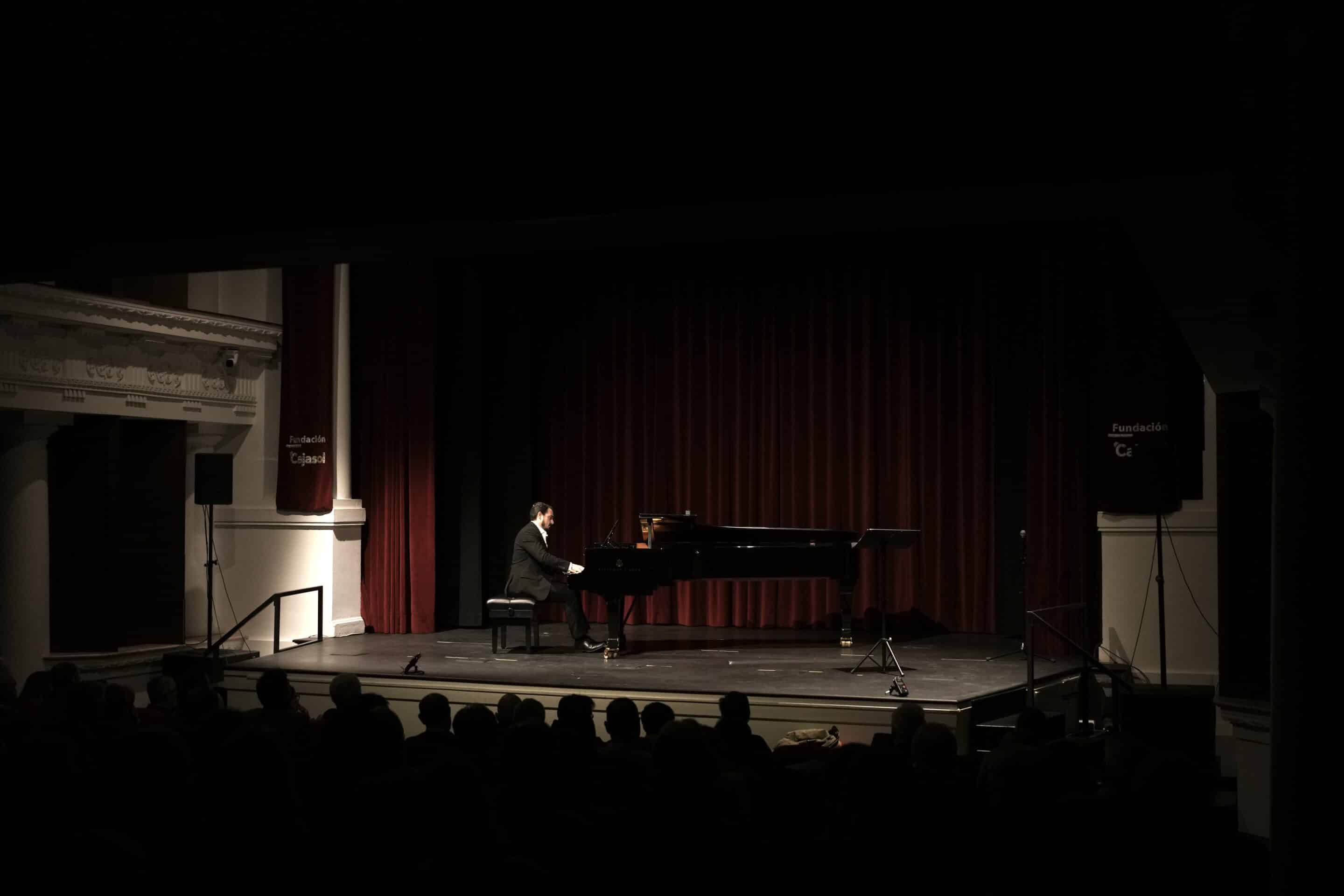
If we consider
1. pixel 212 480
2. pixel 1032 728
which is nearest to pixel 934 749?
pixel 1032 728

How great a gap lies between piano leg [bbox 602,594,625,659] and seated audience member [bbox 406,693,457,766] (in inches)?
185

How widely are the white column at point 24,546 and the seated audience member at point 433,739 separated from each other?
686 centimetres

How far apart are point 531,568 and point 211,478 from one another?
3.03 metres

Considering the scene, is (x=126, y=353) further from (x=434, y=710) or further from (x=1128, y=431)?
(x=1128, y=431)

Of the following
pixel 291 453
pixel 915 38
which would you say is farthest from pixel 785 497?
pixel 915 38

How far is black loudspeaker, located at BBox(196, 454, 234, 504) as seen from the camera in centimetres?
1075

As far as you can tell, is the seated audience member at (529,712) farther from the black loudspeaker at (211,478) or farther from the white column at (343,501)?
the white column at (343,501)

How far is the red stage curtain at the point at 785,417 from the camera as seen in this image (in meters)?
11.9

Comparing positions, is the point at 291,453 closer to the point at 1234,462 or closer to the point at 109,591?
the point at 109,591

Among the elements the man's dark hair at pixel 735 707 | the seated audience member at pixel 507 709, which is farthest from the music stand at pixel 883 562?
the seated audience member at pixel 507 709

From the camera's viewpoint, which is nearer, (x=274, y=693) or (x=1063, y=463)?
(x=274, y=693)

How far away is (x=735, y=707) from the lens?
509 centimetres

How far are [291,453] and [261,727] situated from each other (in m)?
9.39

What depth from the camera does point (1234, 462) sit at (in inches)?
221
